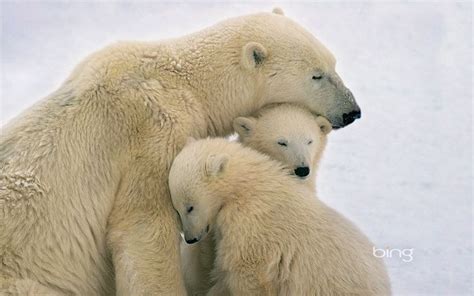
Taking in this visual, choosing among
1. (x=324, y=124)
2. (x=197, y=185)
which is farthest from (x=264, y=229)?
(x=324, y=124)

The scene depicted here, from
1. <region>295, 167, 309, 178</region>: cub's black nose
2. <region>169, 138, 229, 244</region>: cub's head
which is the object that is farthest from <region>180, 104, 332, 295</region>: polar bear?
<region>169, 138, 229, 244</region>: cub's head

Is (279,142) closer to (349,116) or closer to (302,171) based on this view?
Answer: (302,171)

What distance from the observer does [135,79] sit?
4375mm

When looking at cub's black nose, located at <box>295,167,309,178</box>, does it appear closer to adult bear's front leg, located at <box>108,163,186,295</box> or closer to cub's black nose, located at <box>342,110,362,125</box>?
cub's black nose, located at <box>342,110,362,125</box>

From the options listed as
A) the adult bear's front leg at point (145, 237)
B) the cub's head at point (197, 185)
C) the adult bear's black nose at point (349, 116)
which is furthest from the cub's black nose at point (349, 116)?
the adult bear's front leg at point (145, 237)

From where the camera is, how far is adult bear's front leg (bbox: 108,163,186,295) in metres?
→ 4.18

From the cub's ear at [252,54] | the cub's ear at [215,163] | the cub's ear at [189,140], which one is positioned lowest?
the cub's ear at [215,163]

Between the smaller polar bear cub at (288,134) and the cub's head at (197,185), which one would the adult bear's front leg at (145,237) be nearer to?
the cub's head at (197,185)

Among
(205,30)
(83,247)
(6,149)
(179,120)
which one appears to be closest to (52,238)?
(83,247)

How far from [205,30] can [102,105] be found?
700mm

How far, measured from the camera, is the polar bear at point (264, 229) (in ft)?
13.5

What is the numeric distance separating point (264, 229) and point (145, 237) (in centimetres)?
55

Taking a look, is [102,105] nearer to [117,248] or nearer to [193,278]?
[117,248]

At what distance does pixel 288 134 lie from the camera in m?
4.48
